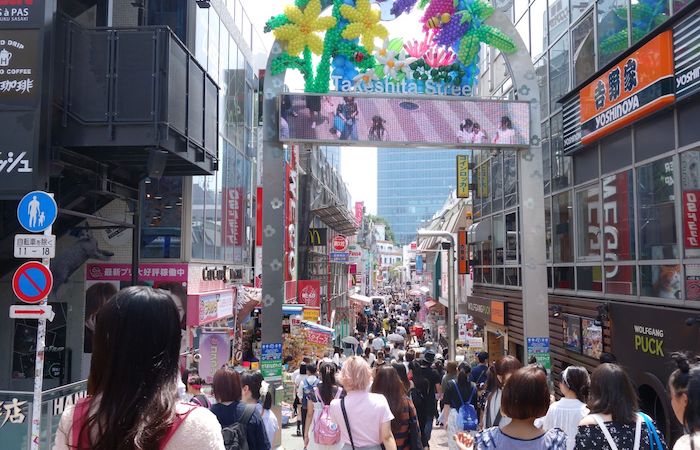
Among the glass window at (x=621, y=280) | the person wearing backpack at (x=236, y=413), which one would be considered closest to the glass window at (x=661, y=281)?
the glass window at (x=621, y=280)

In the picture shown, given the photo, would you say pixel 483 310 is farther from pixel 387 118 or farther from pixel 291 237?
pixel 387 118

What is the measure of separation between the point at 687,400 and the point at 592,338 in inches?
402

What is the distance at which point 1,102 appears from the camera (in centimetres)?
902

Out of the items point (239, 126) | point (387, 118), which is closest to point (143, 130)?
point (387, 118)

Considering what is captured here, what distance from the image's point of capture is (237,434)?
4484mm

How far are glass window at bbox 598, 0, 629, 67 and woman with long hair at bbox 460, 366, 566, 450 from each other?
10394 mm

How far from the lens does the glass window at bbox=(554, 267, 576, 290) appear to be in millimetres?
14558

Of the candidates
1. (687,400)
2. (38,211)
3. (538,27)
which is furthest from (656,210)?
(38,211)

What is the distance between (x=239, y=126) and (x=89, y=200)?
702 centimetres

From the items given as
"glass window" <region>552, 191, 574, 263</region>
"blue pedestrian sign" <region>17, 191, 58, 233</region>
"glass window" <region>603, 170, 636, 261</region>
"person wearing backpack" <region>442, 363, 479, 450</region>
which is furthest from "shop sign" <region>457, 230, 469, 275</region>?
"blue pedestrian sign" <region>17, 191, 58, 233</region>

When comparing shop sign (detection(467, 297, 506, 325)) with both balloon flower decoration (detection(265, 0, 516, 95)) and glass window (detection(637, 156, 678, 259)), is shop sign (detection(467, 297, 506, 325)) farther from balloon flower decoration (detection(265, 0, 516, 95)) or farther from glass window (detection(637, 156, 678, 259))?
balloon flower decoration (detection(265, 0, 516, 95))

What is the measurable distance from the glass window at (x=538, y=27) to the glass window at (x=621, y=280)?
755 centimetres

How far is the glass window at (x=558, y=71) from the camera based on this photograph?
14945 mm

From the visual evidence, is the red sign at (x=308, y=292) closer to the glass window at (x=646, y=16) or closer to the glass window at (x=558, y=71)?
the glass window at (x=558, y=71)
